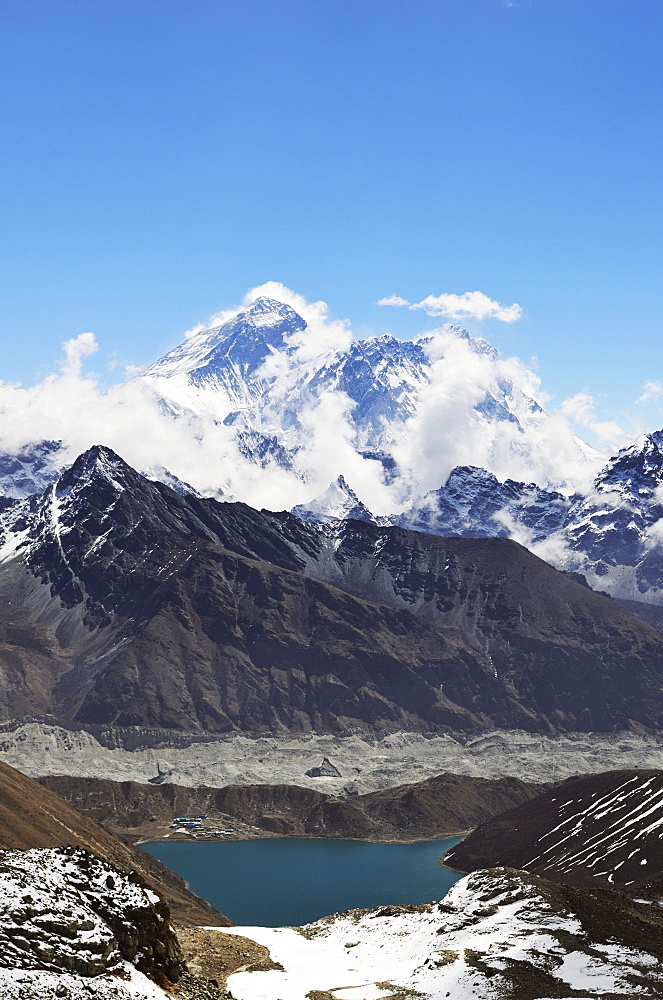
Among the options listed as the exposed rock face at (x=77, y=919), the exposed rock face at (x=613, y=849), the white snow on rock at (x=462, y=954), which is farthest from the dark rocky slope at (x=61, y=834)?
the exposed rock face at (x=613, y=849)

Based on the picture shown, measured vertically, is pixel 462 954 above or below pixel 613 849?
above

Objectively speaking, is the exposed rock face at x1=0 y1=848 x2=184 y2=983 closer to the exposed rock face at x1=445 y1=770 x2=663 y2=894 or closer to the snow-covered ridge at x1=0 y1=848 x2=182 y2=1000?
the snow-covered ridge at x1=0 y1=848 x2=182 y2=1000

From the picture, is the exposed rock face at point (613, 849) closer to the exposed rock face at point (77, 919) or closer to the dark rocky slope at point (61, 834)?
the dark rocky slope at point (61, 834)

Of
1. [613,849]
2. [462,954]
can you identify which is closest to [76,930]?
[462,954]

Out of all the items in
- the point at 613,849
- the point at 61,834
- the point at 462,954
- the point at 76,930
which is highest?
the point at 61,834

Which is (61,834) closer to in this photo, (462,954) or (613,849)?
(462,954)

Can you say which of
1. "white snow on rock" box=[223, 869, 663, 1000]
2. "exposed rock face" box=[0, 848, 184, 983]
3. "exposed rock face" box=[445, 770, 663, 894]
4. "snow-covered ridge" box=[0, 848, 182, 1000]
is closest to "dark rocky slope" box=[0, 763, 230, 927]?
"white snow on rock" box=[223, 869, 663, 1000]

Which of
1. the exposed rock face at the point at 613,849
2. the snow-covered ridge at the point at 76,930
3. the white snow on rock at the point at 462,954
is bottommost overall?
the exposed rock face at the point at 613,849
